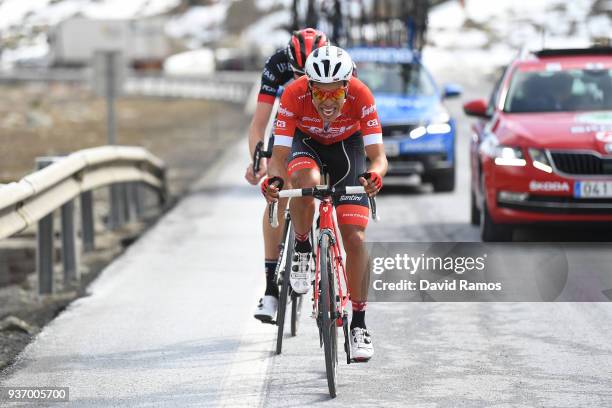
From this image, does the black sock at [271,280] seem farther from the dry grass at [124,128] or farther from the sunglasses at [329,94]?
the dry grass at [124,128]

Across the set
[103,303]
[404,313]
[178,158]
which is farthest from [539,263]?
[178,158]

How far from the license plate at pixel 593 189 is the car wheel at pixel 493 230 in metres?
0.84

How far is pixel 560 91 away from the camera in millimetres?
12508

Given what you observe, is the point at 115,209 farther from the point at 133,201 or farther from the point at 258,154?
the point at 258,154

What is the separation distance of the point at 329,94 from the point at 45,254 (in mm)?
4132

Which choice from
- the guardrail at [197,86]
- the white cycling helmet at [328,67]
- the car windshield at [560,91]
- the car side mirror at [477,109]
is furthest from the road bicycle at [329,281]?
the guardrail at [197,86]

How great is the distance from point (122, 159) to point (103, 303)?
4480mm

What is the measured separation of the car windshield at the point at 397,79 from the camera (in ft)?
57.4

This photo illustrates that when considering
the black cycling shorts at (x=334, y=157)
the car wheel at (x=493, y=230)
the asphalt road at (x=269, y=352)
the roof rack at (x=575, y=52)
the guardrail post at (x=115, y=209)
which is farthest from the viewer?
the guardrail post at (x=115, y=209)

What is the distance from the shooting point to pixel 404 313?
905 centimetres

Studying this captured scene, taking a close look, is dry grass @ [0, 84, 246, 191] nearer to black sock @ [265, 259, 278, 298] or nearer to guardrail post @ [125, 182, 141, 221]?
guardrail post @ [125, 182, 141, 221]

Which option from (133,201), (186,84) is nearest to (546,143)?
(133,201)

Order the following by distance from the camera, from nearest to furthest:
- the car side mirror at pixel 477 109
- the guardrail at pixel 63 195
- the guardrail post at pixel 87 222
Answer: the guardrail at pixel 63 195 → the guardrail post at pixel 87 222 → the car side mirror at pixel 477 109

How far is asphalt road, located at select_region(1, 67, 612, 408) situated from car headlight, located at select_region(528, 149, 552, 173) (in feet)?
7.74
